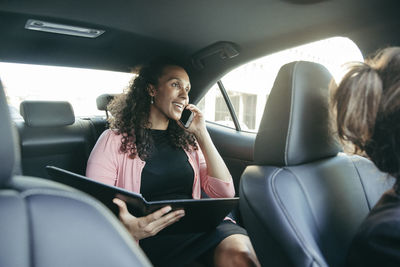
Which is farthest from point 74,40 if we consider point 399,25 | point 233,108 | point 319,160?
point 399,25

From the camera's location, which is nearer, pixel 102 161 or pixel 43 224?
pixel 43 224


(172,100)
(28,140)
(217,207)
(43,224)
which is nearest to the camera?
(43,224)

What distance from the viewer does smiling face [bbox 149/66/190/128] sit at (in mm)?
1986

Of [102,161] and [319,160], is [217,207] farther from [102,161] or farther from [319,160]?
[102,161]

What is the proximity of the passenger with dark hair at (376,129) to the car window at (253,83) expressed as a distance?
2.75ft

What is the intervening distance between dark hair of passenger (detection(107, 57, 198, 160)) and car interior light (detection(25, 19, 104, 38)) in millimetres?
390

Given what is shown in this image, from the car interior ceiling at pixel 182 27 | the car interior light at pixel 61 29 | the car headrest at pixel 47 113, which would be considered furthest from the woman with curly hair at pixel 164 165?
the car headrest at pixel 47 113

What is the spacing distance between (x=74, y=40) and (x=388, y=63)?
1.87m

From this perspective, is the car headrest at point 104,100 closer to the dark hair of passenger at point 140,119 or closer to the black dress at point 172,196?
the dark hair of passenger at point 140,119

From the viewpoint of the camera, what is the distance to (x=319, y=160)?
45.5 inches

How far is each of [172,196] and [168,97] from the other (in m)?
0.62

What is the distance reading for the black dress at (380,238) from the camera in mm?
715

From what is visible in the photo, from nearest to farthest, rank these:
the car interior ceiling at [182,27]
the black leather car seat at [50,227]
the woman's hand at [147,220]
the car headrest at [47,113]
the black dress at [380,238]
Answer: the black leather car seat at [50,227]
the black dress at [380,238]
the woman's hand at [147,220]
the car interior ceiling at [182,27]
the car headrest at [47,113]

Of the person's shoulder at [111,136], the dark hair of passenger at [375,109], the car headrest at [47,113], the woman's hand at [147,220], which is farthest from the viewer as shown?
the car headrest at [47,113]
